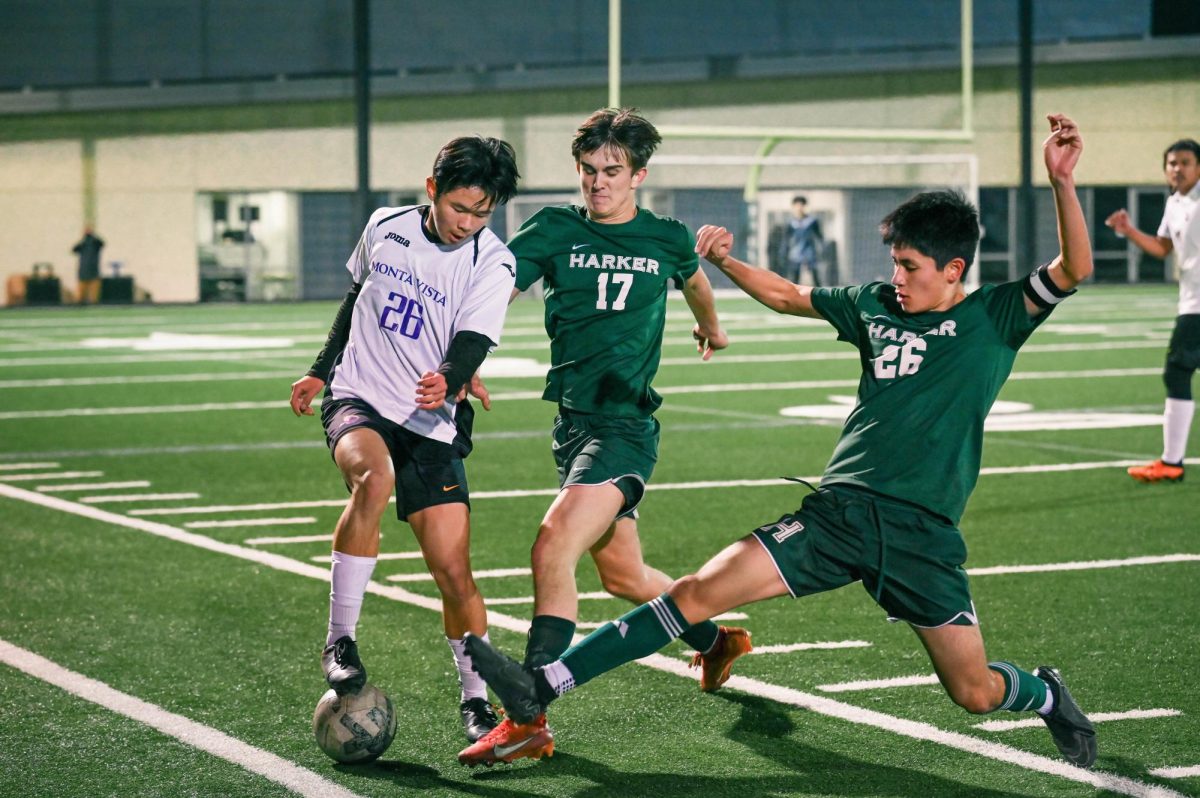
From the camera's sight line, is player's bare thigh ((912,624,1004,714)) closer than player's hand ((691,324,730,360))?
Yes

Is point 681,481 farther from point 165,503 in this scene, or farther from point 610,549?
point 610,549

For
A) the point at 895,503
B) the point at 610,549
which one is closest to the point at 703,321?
the point at 610,549

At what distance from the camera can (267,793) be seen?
182 inches

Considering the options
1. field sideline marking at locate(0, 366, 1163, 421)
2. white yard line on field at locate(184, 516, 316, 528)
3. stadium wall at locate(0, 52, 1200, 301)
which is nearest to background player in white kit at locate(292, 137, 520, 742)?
white yard line on field at locate(184, 516, 316, 528)

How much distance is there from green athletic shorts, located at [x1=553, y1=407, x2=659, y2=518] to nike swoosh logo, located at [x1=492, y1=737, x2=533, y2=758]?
93 cm

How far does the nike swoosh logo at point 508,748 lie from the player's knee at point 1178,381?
6.96m

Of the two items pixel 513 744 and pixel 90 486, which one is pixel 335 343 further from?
pixel 90 486

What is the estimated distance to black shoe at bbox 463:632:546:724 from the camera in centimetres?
464

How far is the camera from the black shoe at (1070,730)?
Result: 4.82m

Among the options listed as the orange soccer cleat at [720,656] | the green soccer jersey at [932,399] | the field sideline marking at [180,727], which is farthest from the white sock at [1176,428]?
the field sideline marking at [180,727]

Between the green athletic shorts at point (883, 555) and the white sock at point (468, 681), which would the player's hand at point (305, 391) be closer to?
the white sock at point (468, 681)

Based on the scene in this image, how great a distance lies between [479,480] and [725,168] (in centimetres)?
2638

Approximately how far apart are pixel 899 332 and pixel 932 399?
23 cm

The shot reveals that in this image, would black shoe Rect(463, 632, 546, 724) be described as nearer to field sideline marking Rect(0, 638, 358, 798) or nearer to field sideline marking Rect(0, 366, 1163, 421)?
field sideline marking Rect(0, 638, 358, 798)
